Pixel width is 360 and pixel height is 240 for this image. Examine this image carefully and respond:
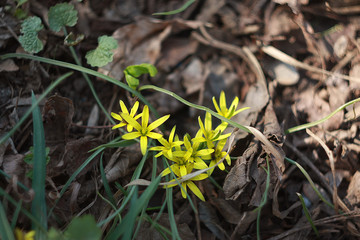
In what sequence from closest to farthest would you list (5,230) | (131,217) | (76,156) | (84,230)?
(84,230) → (5,230) → (131,217) → (76,156)

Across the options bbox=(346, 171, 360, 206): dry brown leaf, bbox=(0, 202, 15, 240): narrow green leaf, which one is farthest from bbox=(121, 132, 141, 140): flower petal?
bbox=(346, 171, 360, 206): dry brown leaf

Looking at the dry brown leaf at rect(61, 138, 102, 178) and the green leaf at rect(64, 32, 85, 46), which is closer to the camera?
the dry brown leaf at rect(61, 138, 102, 178)

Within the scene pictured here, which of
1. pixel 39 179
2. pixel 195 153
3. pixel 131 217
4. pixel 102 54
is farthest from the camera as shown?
pixel 102 54

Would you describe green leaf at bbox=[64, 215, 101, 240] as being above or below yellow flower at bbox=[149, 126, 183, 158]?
above

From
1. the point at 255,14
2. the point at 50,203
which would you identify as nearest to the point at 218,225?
the point at 50,203

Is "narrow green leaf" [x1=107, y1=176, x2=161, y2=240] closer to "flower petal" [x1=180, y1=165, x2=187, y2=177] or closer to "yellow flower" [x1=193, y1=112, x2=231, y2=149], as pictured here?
"flower petal" [x1=180, y1=165, x2=187, y2=177]

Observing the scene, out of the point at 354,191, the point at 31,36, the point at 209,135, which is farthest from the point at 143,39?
the point at 354,191

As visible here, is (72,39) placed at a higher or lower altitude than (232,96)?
higher

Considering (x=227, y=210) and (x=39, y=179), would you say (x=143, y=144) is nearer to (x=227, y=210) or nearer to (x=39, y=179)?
(x=39, y=179)
